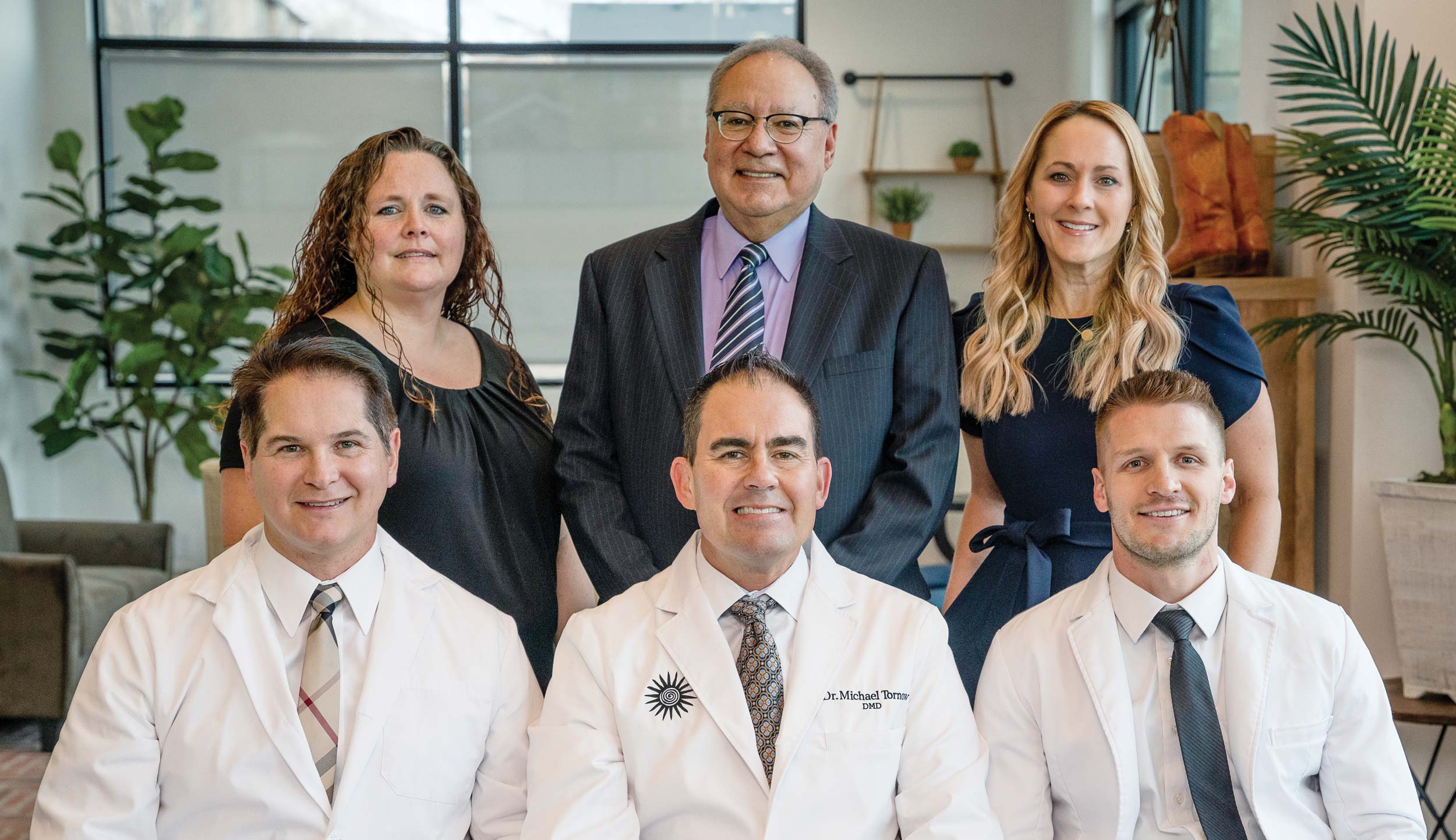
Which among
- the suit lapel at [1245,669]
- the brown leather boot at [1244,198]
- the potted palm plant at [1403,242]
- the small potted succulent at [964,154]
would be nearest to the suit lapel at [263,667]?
the suit lapel at [1245,669]

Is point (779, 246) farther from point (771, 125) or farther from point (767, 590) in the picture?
point (767, 590)

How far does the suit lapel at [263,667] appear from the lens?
1700 mm

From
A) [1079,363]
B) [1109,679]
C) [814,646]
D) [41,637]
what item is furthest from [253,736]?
[41,637]

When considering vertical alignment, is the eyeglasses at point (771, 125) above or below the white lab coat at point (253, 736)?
above

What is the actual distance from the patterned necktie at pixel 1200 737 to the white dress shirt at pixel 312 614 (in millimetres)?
1158

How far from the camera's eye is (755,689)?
1747mm

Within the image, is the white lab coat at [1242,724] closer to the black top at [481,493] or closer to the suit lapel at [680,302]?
the suit lapel at [680,302]

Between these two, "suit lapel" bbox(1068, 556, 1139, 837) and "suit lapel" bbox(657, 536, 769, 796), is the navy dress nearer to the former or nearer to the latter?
"suit lapel" bbox(1068, 556, 1139, 837)

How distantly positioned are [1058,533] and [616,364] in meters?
0.80

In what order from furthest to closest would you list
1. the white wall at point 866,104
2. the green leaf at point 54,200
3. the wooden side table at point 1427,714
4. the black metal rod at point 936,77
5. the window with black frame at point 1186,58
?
the black metal rod at point 936,77
the white wall at point 866,104
the green leaf at point 54,200
the window with black frame at point 1186,58
the wooden side table at point 1427,714

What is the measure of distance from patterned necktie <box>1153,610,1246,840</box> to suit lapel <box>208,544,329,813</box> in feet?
3.91

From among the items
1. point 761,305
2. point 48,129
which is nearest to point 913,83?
point 48,129

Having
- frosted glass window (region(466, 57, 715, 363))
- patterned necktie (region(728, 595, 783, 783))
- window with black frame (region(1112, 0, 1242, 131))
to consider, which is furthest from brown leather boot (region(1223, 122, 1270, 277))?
frosted glass window (region(466, 57, 715, 363))

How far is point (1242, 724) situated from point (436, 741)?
114 centimetres
